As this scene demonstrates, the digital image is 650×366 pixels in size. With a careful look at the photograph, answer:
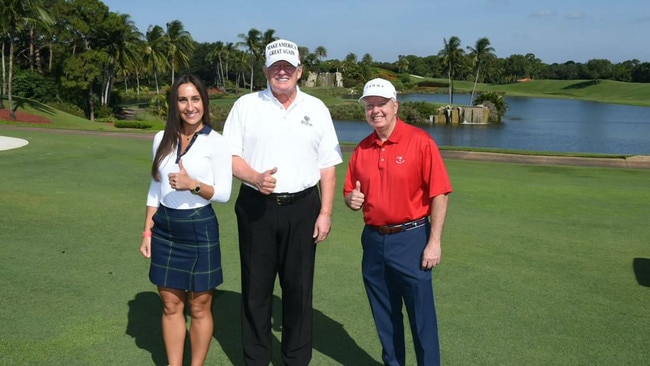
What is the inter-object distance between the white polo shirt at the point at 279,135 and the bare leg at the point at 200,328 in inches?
34.0

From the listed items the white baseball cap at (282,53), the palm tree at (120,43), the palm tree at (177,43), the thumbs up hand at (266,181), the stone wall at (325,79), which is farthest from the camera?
the stone wall at (325,79)

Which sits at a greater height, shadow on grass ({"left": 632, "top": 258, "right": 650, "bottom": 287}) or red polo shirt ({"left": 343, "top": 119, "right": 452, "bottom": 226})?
red polo shirt ({"left": 343, "top": 119, "right": 452, "bottom": 226})

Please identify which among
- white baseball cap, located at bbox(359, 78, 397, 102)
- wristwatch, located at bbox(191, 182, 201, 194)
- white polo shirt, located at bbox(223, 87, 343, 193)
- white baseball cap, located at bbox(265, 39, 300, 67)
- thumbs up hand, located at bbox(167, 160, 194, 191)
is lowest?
wristwatch, located at bbox(191, 182, 201, 194)

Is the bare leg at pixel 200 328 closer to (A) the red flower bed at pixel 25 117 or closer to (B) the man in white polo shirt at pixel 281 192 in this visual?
(B) the man in white polo shirt at pixel 281 192

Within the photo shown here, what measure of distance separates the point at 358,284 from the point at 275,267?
1.82 metres

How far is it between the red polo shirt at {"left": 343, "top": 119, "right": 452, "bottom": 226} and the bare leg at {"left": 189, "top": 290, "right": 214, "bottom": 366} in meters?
1.19

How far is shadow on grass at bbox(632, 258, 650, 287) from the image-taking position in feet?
19.0

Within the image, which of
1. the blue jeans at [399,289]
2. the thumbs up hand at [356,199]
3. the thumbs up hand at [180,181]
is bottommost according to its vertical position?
the blue jeans at [399,289]

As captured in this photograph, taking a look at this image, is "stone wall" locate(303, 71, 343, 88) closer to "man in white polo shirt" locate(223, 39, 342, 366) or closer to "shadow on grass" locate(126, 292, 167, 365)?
"shadow on grass" locate(126, 292, 167, 365)

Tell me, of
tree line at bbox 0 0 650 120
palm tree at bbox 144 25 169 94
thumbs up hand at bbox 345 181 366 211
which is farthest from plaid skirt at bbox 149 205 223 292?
palm tree at bbox 144 25 169 94

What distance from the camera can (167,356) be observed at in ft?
13.1

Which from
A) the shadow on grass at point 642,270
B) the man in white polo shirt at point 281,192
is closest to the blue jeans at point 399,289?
the man in white polo shirt at point 281,192

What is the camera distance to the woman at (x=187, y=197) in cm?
355

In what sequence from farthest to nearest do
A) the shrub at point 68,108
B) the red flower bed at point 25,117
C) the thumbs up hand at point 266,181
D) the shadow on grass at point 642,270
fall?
1. the shrub at point 68,108
2. the red flower bed at point 25,117
3. the shadow on grass at point 642,270
4. the thumbs up hand at point 266,181
